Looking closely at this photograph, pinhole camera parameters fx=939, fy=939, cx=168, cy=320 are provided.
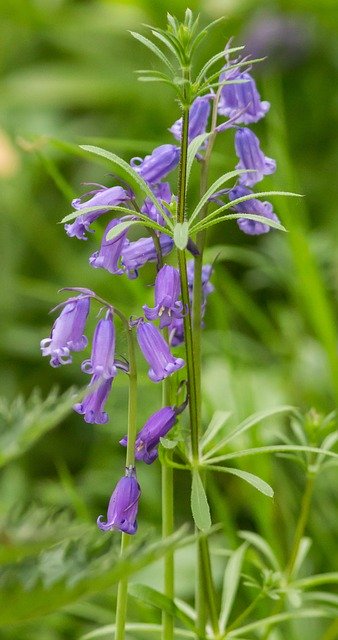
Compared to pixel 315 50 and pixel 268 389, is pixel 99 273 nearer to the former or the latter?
pixel 268 389

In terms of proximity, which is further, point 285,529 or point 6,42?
point 6,42

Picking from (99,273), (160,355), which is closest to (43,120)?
(99,273)

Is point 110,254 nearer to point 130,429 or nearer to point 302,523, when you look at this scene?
point 130,429

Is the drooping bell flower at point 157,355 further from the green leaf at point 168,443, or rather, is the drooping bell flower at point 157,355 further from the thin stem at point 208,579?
the thin stem at point 208,579

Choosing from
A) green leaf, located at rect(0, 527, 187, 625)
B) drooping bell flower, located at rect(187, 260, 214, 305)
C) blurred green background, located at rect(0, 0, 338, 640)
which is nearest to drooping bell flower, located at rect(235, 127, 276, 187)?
drooping bell flower, located at rect(187, 260, 214, 305)

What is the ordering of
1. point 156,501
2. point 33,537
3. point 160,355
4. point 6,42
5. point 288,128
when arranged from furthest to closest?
point 6,42 → point 288,128 → point 156,501 → point 160,355 → point 33,537

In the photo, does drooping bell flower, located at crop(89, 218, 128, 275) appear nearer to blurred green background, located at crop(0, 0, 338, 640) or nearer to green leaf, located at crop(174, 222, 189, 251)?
green leaf, located at crop(174, 222, 189, 251)
